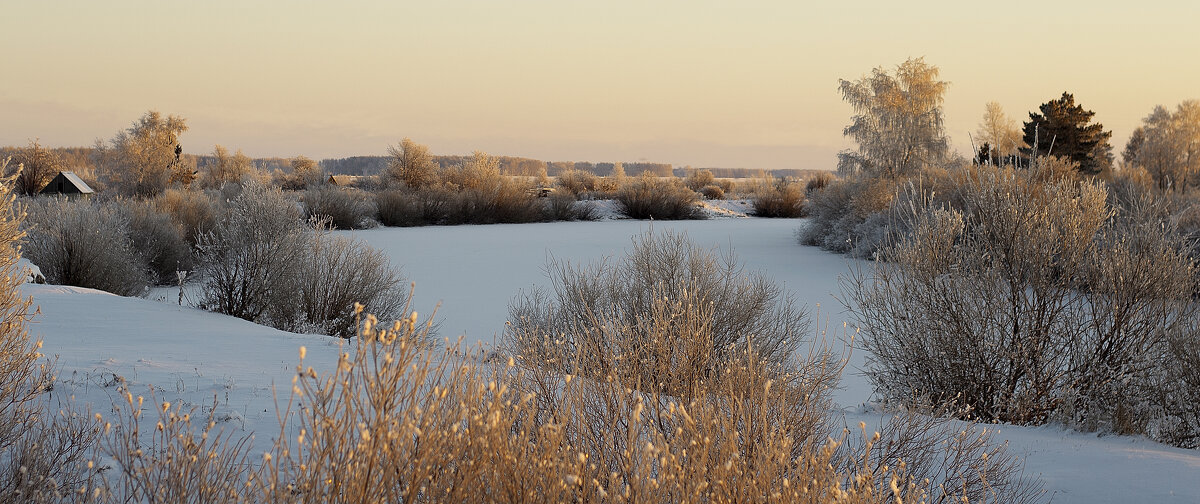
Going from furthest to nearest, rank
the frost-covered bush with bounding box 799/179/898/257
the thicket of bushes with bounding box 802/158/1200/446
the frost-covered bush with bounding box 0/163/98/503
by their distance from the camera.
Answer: the frost-covered bush with bounding box 799/179/898/257, the thicket of bushes with bounding box 802/158/1200/446, the frost-covered bush with bounding box 0/163/98/503

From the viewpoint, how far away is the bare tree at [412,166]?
37906 millimetres

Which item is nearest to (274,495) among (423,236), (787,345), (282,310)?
(787,345)

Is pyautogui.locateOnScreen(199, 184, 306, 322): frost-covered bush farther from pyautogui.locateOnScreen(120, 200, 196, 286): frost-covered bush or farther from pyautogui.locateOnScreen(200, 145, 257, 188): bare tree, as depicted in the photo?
pyautogui.locateOnScreen(200, 145, 257, 188): bare tree

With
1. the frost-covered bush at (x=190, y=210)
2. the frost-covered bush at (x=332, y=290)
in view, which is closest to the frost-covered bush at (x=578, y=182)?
the frost-covered bush at (x=190, y=210)

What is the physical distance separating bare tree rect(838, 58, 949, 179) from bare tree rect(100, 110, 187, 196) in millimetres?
26124

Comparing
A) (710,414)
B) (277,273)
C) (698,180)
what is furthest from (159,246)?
(698,180)

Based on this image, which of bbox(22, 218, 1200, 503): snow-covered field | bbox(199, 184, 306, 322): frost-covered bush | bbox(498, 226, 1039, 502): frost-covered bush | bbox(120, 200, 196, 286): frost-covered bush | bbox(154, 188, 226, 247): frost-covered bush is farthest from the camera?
bbox(154, 188, 226, 247): frost-covered bush

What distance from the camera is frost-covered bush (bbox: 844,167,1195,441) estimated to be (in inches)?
235

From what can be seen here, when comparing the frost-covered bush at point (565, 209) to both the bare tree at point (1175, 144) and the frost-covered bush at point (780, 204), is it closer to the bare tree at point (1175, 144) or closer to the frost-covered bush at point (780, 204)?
the frost-covered bush at point (780, 204)

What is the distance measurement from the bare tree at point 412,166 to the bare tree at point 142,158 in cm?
978

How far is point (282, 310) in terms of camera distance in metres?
9.81

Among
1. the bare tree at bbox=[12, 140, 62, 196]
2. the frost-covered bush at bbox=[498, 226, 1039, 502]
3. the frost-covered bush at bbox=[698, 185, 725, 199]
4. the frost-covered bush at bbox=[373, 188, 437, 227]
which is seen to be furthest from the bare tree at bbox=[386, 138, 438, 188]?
the frost-covered bush at bbox=[498, 226, 1039, 502]

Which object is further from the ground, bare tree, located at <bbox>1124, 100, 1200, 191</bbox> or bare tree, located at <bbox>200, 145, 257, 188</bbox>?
bare tree, located at <bbox>1124, 100, 1200, 191</bbox>

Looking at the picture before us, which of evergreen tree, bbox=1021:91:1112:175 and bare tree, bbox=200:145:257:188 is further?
bare tree, bbox=200:145:257:188
